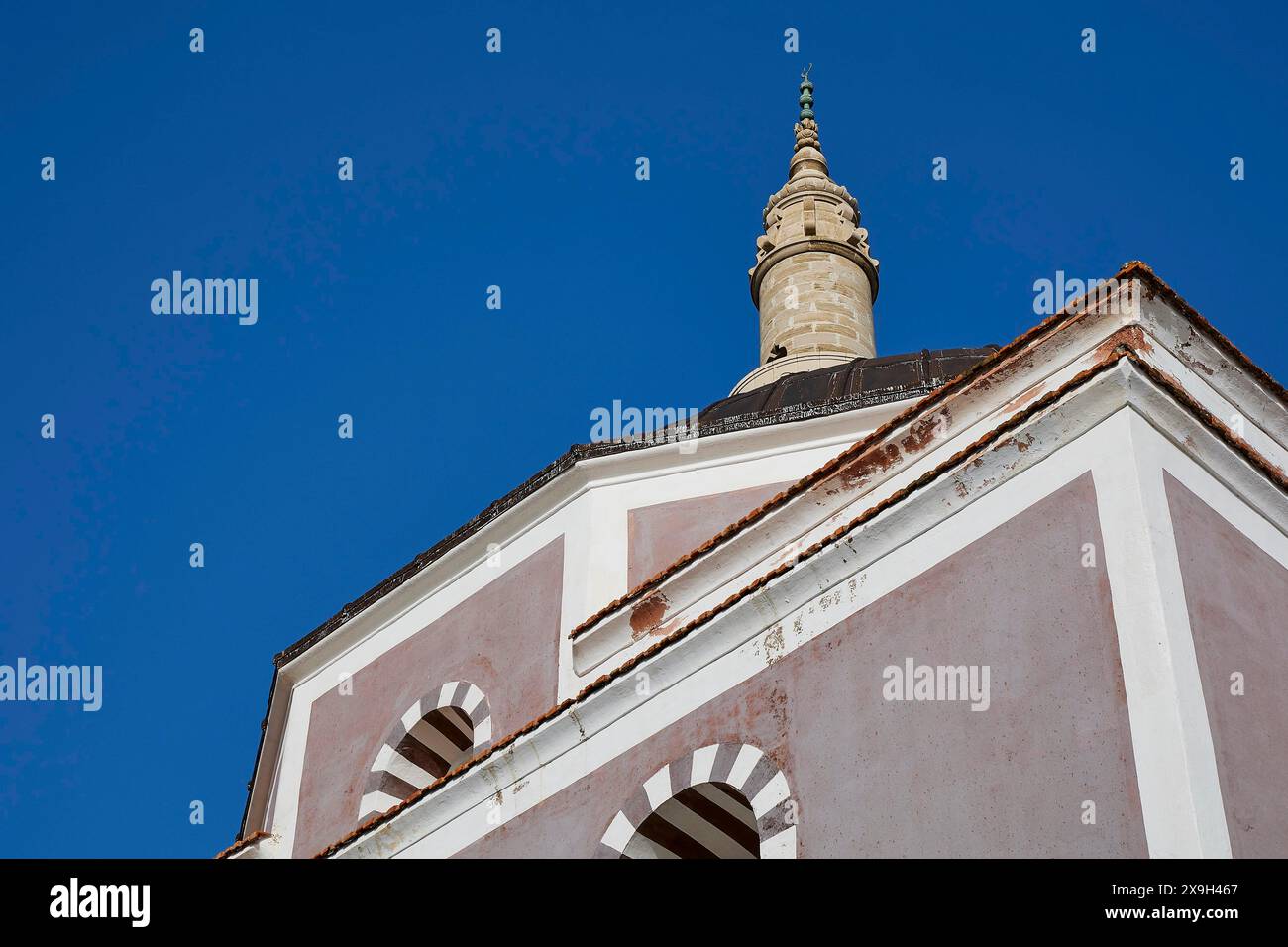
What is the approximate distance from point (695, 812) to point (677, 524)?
15.3 ft

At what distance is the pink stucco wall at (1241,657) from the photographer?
6098 mm

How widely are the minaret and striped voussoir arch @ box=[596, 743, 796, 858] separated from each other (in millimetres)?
10042

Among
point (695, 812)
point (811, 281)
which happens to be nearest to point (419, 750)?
point (695, 812)

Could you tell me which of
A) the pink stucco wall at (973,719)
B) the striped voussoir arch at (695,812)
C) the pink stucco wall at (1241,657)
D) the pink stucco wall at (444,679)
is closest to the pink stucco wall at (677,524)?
the pink stucco wall at (444,679)

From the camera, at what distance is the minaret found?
18672 millimetres

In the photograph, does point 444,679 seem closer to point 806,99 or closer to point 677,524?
point 677,524

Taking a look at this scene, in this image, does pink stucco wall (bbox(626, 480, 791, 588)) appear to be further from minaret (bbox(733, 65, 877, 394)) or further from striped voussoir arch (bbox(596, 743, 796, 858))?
minaret (bbox(733, 65, 877, 394))

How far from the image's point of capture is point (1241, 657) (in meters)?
6.63
